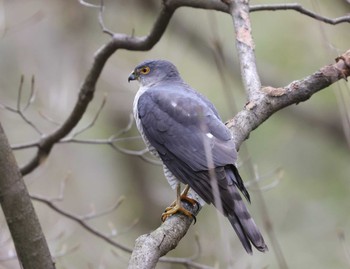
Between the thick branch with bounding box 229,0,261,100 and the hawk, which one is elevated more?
the thick branch with bounding box 229,0,261,100

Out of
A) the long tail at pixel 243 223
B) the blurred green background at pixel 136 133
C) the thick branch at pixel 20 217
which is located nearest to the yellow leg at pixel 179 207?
the long tail at pixel 243 223

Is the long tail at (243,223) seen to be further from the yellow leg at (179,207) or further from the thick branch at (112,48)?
the thick branch at (112,48)

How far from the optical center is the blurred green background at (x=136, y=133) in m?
7.09

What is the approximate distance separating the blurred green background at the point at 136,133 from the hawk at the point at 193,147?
2.97 metres

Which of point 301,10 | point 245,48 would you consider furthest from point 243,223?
A: point 301,10

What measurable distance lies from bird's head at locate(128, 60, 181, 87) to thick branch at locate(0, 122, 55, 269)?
6.28 feet

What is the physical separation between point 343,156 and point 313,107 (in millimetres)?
802

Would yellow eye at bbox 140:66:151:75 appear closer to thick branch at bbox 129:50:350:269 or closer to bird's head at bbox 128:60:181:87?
bird's head at bbox 128:60:181:87

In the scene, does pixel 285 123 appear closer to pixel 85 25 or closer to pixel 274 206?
pixel 274 206

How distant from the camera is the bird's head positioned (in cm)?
447

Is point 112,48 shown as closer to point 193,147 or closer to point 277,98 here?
point 193,147

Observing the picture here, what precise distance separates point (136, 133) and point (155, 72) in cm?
327

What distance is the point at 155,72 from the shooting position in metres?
4.51

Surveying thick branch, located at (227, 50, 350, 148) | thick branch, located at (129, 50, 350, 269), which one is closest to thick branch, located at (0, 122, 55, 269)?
thick branch, located at (129, 50, 350, 269)
